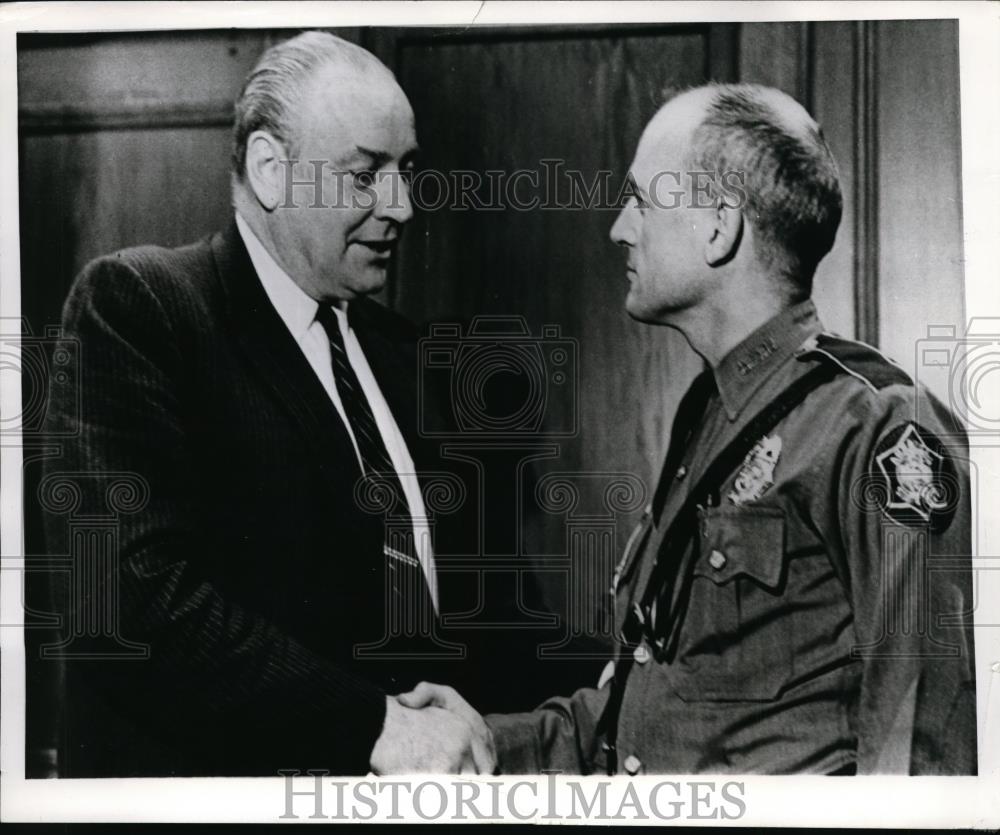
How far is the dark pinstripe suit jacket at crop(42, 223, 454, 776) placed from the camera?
10.6 feet

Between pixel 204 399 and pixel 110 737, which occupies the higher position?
pixel 204 399

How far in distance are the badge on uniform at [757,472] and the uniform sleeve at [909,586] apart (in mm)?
197

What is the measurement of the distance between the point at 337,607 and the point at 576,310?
1089 millimetres

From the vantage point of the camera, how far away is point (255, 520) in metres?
3.25

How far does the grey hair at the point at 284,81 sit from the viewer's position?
10.9 ft

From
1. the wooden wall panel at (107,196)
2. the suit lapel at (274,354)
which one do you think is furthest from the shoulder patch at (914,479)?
the wooden wall panel at (107,196)

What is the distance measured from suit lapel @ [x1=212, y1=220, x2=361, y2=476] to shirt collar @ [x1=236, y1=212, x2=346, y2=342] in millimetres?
15

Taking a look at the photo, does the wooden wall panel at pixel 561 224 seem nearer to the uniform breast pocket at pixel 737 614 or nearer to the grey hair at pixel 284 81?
the grey hair at pixel 284 81

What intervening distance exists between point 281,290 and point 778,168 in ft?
4.80

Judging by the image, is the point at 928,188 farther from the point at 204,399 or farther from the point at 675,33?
the point at 204,399

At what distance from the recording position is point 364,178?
3.33 meters

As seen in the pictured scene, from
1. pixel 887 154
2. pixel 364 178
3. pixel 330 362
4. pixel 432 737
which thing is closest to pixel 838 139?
pixel 887 154

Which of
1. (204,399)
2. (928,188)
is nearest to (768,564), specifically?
(928,188)

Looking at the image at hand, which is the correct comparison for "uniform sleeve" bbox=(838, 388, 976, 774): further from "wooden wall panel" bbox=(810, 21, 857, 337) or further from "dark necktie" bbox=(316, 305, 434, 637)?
"dark necktie" bbox=(316, 305, 434, 637)
